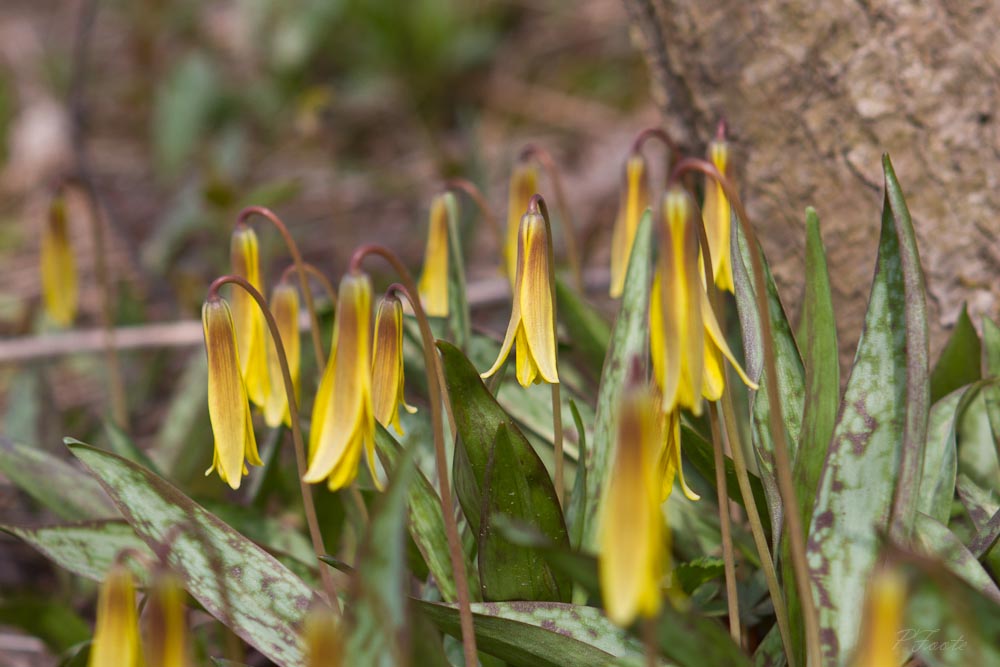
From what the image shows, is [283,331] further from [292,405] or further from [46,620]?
[46,620]

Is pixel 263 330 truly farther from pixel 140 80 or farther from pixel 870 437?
pixel 140 80

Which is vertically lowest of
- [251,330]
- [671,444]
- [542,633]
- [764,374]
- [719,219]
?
[542,633]

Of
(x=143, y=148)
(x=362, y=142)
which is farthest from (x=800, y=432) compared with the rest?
(x=143, y=148)

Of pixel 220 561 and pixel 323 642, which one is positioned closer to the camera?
pixel 323 642

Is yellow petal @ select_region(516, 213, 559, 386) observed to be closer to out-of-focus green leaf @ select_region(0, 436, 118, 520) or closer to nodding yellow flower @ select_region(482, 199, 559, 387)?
nodding yellow flower @ select_region(482, 199, 559, 387)

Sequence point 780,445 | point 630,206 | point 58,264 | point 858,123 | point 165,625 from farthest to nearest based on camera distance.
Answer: point 58,264 → point 858,123 → point 630,206 → point 780,445 → point 165,625

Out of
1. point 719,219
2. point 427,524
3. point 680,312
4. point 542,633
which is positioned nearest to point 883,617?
point 680,312

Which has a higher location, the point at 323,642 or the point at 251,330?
the point at 251,330

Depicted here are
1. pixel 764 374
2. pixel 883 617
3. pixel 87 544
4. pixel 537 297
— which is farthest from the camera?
pixel 87 544
